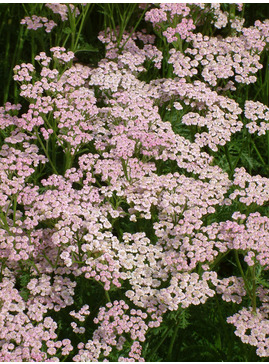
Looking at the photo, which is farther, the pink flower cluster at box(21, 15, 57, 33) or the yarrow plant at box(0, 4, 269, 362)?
the pink flower cluster at box(21, 15, 57, 33)

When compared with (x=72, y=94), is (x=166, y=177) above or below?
below

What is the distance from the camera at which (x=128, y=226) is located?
430 centimetres

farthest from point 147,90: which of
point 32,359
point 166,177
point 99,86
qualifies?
point 32,359

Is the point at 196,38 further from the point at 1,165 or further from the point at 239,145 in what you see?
the point at 1,165

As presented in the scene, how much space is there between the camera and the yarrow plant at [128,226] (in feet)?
11.5

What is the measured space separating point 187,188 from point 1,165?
150cm

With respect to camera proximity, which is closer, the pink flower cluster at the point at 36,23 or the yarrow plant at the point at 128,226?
the yarrow plant at the point at 128,226

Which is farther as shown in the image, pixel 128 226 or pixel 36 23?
pixel 36 23

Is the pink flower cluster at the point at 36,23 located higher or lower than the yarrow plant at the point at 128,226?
higher

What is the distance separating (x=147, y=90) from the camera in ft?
16.5

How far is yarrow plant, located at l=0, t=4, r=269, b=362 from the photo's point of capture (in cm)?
349

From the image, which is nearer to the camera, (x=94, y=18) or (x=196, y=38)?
(x=196, y=38)

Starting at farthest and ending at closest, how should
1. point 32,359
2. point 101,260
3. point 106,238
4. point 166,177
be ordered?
point 166,177 < point 106,238 < point 101,260 < point 32,359

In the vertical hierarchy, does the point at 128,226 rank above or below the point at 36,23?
below
